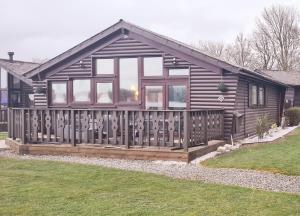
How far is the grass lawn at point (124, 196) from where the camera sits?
605 cm

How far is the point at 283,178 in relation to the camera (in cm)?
830

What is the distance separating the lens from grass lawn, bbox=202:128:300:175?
30.2 feet

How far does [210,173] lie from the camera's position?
884 centimetres

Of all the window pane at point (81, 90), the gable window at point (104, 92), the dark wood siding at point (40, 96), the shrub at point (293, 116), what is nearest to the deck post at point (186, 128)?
the gable window at point (104, 92)

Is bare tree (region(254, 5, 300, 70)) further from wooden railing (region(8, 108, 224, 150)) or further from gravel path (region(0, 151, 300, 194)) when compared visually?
gravel path (region(0, 151, 300, 194))

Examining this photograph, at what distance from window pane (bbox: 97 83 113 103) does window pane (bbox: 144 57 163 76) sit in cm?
147

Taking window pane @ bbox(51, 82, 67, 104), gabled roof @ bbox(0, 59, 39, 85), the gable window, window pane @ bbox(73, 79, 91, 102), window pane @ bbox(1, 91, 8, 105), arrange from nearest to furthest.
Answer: the gable window → window pane @ bbox(73, 79, 91, 102) → window pane @ bbox(51, 82, 67, 104) → gabled roof @ bbox(0, 59, 39, 85) → window pane @ bbox(1, 91, 8, 105)

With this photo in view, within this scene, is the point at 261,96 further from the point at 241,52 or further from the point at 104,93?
the point at 241,52

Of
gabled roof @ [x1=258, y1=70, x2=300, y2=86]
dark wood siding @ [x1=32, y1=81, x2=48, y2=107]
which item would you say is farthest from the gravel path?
gabled roof @ [x1=258, y1=70, x2=300, y2=86]

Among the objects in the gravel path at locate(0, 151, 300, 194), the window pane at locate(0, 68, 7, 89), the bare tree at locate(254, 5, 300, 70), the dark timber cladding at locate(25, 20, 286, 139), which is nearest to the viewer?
the gravel path at locate(0, 151, 300, 194)

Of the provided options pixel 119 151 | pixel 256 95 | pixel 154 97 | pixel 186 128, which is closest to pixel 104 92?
pixel 154 97

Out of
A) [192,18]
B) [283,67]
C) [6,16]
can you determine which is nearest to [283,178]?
[6,16]

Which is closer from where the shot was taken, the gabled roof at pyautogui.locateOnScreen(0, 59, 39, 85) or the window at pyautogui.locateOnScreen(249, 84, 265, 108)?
the window at pyautogui.locateOnScreen(249, 84, 265, 108)

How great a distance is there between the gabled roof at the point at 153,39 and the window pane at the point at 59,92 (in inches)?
31.0
